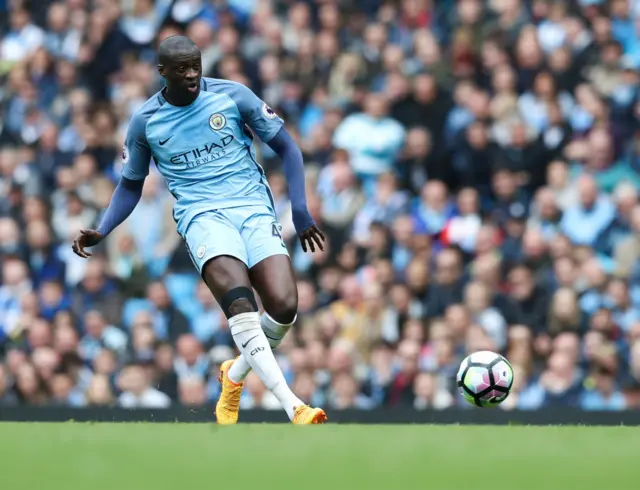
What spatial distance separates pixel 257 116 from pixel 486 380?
2203 millimetres

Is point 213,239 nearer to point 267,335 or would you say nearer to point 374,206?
point 267,335

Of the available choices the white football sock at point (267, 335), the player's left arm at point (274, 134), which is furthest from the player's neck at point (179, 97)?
the white football sock at point (267, 335)

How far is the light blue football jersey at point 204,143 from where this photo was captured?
8781mm

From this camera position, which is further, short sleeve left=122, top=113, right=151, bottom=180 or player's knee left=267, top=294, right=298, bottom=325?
short sleeve left=122, top=113, right=151, bottom=180

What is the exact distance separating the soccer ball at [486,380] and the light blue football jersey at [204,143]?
5.61ft

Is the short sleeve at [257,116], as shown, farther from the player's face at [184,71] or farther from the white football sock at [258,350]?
the white football sock at [258,350]

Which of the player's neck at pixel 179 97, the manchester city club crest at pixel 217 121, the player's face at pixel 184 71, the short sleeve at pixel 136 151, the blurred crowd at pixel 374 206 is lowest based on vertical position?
the blurred crowd at pixel 374 206

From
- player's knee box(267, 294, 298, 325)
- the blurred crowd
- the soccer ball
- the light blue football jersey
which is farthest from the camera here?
the blurred crowd

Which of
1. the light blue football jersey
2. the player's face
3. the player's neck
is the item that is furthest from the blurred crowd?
the player's face

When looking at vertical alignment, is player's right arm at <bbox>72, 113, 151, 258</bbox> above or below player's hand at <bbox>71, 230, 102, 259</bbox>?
above

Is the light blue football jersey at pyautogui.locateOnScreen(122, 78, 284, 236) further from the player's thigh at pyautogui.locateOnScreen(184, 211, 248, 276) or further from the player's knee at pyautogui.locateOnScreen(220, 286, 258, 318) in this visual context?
the player's knee at pyautogui.locateOnScreen(220, 286, 258, 318)

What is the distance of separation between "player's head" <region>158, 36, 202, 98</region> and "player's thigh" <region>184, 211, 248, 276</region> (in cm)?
80

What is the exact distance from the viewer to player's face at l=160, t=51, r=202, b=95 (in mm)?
8562

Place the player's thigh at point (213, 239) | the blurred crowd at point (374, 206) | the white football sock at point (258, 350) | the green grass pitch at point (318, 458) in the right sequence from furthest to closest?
the blurred crowd at point (374, 206) < the player's thigh at point (213, 239) < the white football sock at point (258, 350) < the green grass pitch at point (318, 458)
